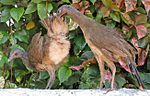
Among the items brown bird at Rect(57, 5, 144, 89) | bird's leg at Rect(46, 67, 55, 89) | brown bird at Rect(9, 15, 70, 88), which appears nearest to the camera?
brown bird at Rect(57, 5, 144, 89)

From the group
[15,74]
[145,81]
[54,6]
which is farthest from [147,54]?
[15,74]

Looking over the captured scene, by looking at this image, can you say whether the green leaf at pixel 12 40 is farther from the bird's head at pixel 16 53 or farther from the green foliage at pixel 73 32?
the bird's head at pixel 16 53

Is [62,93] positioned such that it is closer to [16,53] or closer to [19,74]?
[16,53]

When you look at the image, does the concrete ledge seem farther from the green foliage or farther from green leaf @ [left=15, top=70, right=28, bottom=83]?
green leaf @ [left=15, top=70, right=28, bottom=83]

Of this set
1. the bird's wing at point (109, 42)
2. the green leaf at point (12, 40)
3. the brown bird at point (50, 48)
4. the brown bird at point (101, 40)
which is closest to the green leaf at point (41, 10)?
the brown bird at point (50, 48)

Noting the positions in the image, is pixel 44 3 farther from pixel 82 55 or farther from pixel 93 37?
pixel 93 37

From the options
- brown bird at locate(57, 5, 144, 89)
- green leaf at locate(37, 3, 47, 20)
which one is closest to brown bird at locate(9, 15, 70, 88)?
green leaf at locate(37, 3, 47, 20)
